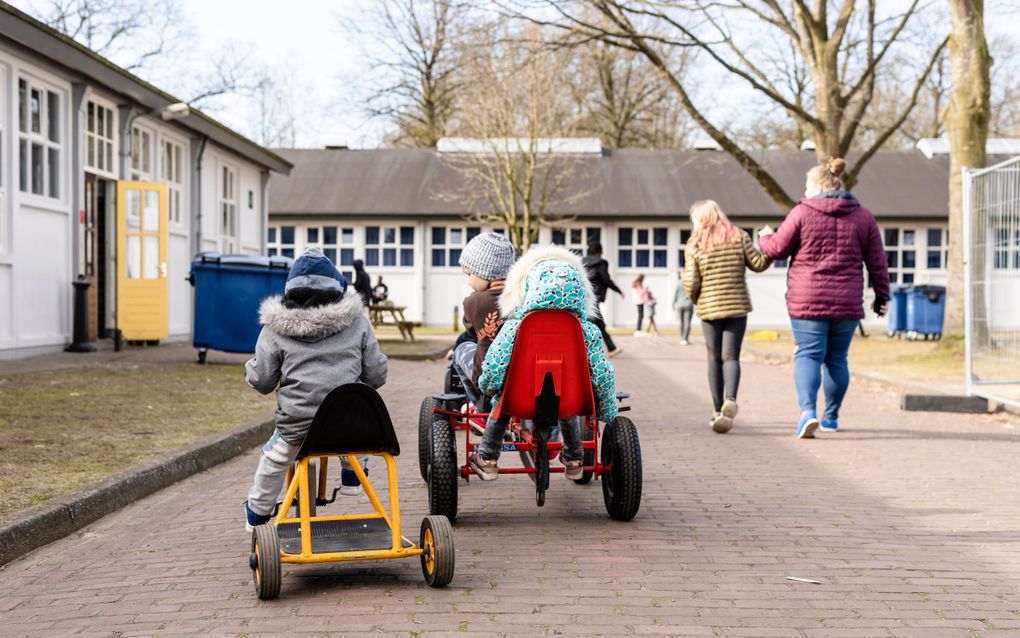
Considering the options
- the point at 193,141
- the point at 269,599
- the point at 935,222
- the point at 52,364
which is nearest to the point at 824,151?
the point at 193,141

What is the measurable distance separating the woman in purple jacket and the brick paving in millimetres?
1126

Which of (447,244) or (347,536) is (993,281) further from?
(447,244)

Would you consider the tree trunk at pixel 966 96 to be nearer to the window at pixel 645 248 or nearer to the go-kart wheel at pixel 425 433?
the go-kart wheel at pixel 425 433

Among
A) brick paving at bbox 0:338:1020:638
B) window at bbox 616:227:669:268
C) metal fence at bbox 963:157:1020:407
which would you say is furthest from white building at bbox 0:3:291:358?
window at bbox 616:227:669:268


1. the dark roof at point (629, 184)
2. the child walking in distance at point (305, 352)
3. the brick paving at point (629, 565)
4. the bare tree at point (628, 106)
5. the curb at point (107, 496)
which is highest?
the bare tree at point (628, 106)

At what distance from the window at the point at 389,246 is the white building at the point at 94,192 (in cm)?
1728

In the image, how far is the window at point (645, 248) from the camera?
1630 inches

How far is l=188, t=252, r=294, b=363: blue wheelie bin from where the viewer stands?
15.0 m

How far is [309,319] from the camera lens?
191 inches

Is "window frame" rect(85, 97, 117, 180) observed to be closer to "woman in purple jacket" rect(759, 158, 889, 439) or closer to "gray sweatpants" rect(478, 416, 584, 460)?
"woman in purple jacket" rect(759, 158, 889, 439)

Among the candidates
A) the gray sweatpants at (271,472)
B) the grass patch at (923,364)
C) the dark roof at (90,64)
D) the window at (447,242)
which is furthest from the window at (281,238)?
the gray sweatpants at (271,472)

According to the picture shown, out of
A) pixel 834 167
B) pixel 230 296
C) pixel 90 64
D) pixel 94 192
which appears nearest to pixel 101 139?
pixel 94 192

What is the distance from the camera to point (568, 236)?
4147 centimetres

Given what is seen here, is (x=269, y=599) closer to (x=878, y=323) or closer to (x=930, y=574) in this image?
(x=930, y=574)
